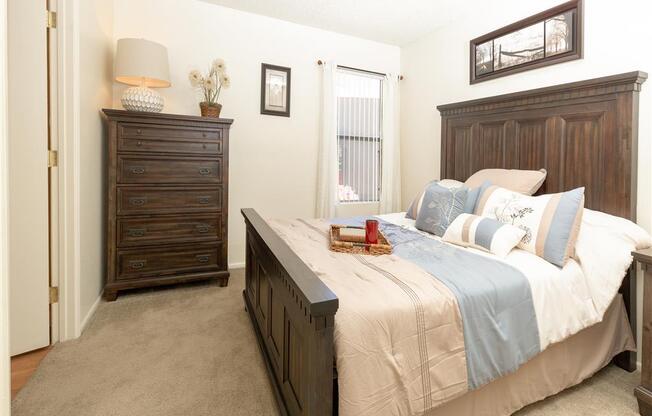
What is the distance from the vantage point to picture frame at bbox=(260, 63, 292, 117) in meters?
3.51

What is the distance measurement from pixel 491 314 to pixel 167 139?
262cm

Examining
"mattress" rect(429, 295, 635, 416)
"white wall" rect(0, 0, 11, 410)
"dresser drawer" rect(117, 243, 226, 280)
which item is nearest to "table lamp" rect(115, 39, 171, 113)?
"dresser drawer" rect(117, 243, 226, 280)

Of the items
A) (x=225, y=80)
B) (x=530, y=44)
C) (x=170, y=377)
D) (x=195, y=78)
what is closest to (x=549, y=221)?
(x=530, y=44)

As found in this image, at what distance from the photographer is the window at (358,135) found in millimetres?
3896

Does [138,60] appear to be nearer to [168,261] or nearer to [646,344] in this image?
[168,261]

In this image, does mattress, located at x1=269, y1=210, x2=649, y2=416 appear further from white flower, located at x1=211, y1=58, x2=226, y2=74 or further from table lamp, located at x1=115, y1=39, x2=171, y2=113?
white flower, located at x1=211, y1=58, x2=226, y2=74

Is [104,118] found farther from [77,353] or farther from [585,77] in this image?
[585,77]

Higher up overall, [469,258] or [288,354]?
[469,258]

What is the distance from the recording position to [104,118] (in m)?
2.74

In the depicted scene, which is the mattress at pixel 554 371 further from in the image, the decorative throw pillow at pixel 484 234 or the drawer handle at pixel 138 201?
the drawer handle at pixel 138 201

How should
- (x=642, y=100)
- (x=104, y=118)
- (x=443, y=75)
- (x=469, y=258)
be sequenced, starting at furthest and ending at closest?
(x=443, y=75)
(x=104, y=118)
(x=642, y=100)
(x=469, y=258)

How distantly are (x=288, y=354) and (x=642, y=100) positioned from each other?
7.75 feet

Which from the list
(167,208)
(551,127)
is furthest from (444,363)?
(167,208)

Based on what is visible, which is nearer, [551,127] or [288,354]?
[288,354]
